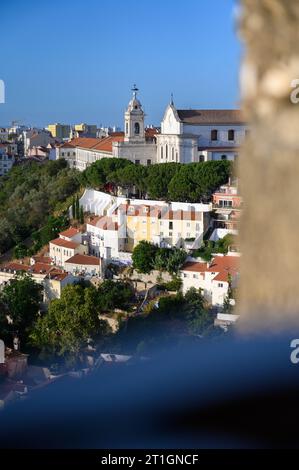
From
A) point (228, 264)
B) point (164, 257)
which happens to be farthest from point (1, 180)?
point (228, 264)

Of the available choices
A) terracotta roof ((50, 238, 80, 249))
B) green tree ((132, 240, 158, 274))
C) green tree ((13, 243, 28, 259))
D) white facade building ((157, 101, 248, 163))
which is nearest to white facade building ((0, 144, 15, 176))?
white facade building ((157, 101, 248, 163))

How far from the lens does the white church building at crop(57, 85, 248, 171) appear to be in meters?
8.27

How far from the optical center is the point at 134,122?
29.0 ft

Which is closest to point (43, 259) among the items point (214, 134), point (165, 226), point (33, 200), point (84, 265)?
point (84, 265)

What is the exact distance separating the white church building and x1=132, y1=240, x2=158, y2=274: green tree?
232 centimetres

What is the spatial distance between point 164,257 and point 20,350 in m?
1.50

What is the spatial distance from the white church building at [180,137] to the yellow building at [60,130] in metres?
9.50

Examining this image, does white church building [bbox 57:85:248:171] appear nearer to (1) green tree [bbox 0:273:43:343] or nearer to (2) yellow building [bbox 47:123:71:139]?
(1) green tree [bbox 0:273:43:343]

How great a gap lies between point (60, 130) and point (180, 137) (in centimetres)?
1079

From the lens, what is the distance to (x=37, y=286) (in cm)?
577

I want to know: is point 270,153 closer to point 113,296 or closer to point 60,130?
point 113,296

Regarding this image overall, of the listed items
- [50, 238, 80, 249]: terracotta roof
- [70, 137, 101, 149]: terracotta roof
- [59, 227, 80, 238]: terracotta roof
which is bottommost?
[50, 238, 80, 249]: terracotta roof
